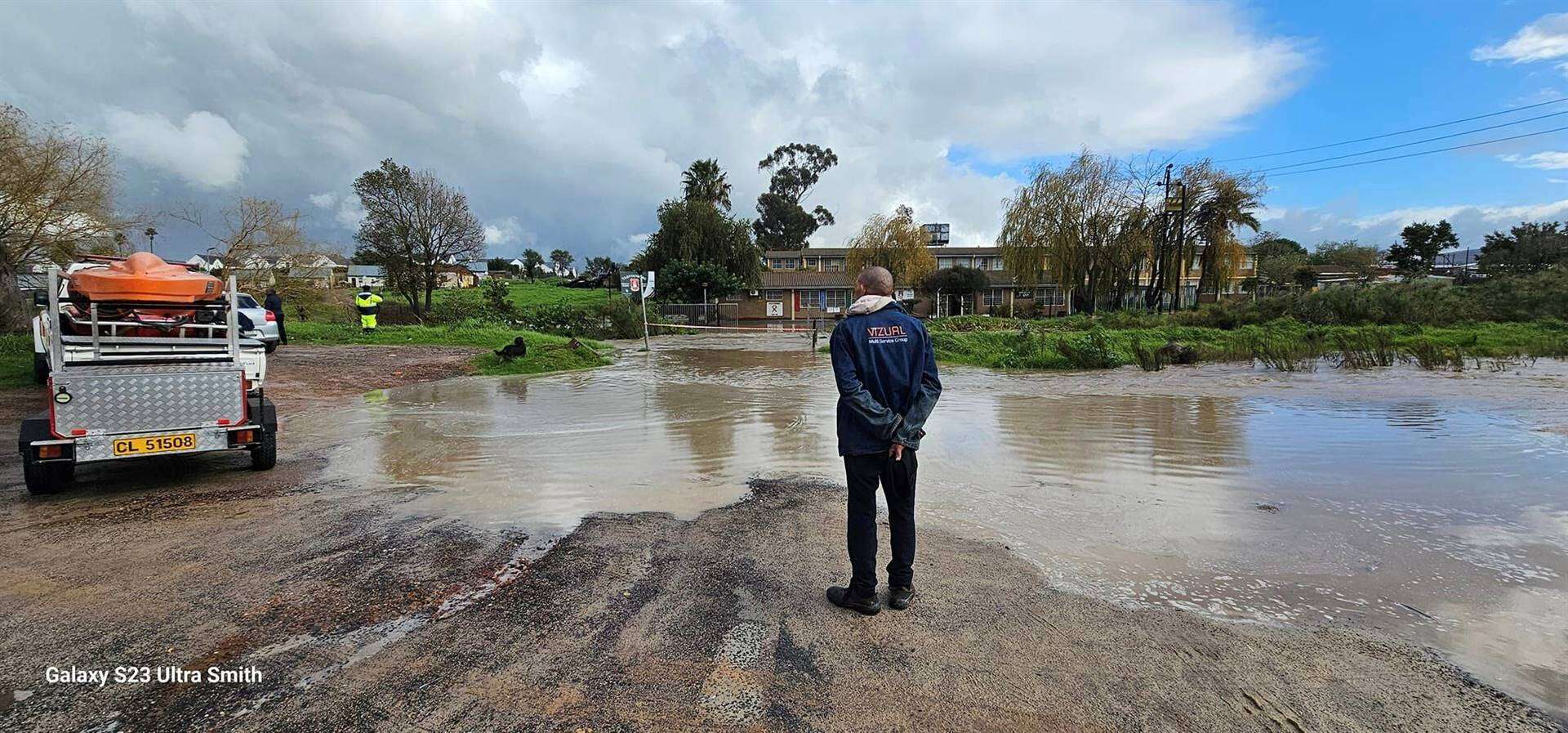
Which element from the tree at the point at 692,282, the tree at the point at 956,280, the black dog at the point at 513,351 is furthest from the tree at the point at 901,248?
the black dog at the point at 513,351

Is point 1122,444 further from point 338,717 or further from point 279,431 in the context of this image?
point 279,431

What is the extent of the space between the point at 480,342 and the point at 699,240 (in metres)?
26.4

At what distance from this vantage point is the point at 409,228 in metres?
36.0

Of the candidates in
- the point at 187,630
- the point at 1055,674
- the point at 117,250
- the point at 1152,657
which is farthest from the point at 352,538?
the point at 117,250

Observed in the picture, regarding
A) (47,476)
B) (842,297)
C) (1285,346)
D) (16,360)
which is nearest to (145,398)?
(47,476)

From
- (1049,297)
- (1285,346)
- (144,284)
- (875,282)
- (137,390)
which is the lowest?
(1285,346)

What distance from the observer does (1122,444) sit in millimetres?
8484

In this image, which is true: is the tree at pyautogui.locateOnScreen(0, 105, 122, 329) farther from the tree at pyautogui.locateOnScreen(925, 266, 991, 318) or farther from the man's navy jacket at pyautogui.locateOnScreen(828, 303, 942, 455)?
the tree at pyautogui.locateOnScreen(925, 266, 991, 318)

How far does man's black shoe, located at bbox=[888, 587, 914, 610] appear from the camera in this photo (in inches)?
149

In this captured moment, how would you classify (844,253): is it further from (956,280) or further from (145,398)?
(145,398)

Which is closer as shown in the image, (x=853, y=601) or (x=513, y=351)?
(x=853, y=601)

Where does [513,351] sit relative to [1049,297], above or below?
below

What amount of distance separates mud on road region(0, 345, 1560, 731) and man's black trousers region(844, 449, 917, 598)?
276 millimetres

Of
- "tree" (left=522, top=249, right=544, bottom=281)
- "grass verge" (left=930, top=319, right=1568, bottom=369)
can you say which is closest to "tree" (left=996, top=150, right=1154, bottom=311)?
"grass verge" (left=930, top=319, right=1568, bottom=369)
